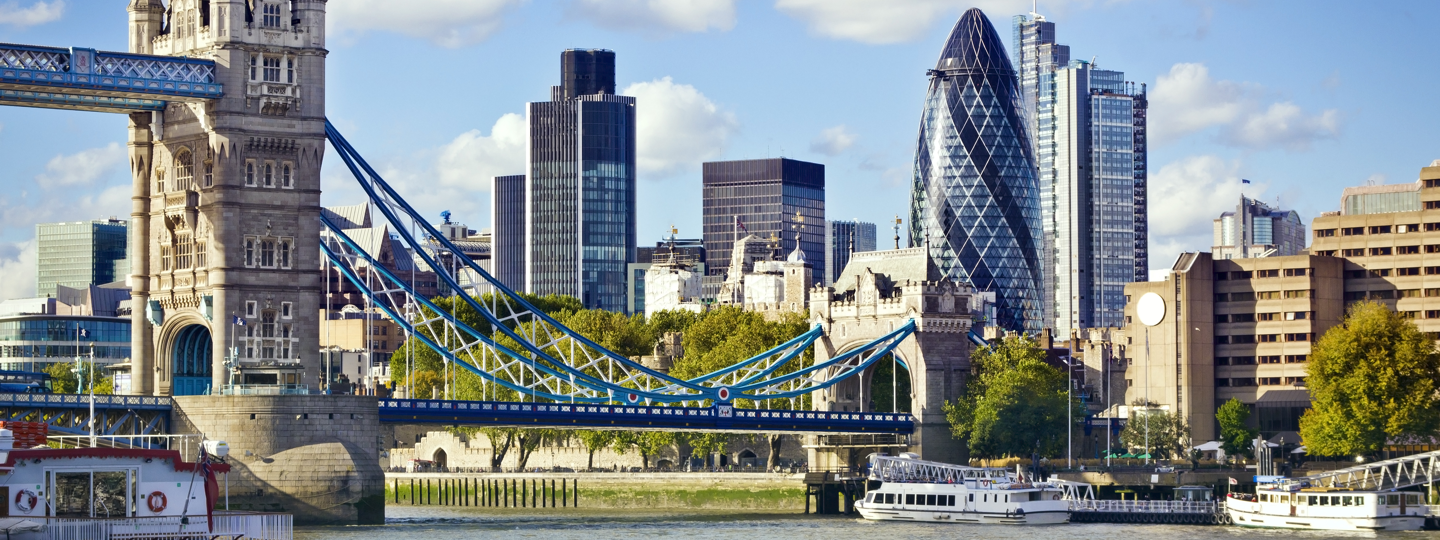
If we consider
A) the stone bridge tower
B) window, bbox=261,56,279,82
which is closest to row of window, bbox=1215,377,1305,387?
the stone bridge tower

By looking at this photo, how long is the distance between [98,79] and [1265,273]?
242 feet

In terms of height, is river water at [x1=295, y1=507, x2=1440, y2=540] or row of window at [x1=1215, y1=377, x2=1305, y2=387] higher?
row of window at [x1=1215, y1=377, x2=1305, y2=387]

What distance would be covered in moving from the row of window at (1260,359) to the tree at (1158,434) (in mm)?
5028

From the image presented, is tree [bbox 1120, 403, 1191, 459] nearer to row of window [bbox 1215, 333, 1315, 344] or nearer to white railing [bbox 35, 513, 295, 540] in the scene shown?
row of window [bbox 1215, 333, 1315, 344]

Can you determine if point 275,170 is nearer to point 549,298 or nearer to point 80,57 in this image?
point 80,57

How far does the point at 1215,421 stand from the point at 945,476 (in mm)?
32134

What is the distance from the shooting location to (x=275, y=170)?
107688mm

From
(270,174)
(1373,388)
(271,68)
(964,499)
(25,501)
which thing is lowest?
(964,499)

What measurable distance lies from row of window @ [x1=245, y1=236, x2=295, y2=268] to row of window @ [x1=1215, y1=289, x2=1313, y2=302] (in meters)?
62.8

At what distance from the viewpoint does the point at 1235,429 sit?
133 m

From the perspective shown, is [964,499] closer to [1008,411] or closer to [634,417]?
[634,417]

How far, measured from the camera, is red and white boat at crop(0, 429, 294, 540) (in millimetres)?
59781

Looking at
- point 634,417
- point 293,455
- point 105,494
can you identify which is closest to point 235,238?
point 293,455

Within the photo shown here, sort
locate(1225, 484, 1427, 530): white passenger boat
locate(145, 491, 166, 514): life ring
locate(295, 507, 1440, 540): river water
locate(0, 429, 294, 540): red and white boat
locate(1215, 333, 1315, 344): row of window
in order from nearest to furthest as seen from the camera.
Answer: locate(0, 429, 294, 540): red and white boat → locate(145, 491, 166, 514): life ring → locate(295, 507, 1440, 540): river water → locate(1225, 484, 1427, 530): white passenger boat → locate(1215, 333, 1315, 344): row of window
